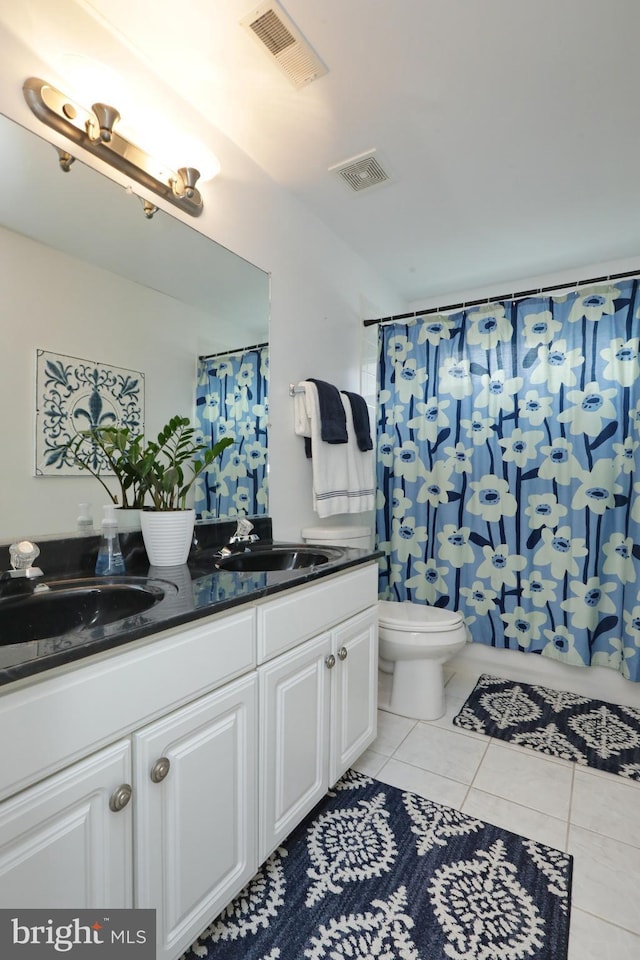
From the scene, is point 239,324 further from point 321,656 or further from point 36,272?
point 321,656

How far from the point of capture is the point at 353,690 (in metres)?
1.57

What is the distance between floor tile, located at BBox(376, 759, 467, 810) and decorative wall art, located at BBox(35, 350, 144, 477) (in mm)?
1448

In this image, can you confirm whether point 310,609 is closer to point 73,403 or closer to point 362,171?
point 73,403

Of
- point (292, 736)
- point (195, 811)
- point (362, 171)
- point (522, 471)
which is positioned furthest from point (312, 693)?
point (362, 171)

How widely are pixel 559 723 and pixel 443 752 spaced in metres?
0.61

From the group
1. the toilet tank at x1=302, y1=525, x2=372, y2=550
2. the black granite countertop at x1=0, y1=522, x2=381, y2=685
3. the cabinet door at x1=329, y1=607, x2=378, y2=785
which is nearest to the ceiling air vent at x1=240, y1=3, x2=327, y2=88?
the black granite countertop at x1=0, y1=522, x2=381, y2=685

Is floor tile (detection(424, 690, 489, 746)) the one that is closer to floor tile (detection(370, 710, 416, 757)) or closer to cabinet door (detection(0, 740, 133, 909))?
floor tile (detection(370, 710, 416, 757))

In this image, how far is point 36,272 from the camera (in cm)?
125

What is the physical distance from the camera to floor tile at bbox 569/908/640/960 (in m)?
1.06

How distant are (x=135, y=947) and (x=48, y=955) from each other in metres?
0.18

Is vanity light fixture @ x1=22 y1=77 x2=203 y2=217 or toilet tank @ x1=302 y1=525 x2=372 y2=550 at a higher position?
vanity light fixture @ x1=22 y1=77 x2=203 y2=217

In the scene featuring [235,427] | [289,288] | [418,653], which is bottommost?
[418,653]

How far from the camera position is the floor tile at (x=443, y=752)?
68.8 inches

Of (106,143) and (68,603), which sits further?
(106,143)
